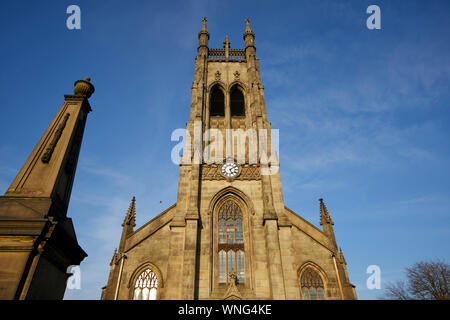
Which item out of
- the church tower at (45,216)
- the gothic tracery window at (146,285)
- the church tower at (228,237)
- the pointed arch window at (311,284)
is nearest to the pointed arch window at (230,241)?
the church tower at (228,237)

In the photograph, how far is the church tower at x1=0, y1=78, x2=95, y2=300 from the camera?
4.26 metres

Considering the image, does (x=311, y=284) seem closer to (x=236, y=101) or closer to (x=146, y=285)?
(x=146, y=285)

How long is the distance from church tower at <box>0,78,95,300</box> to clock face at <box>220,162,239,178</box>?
1490 cm

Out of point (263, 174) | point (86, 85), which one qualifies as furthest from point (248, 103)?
point (86, 85)

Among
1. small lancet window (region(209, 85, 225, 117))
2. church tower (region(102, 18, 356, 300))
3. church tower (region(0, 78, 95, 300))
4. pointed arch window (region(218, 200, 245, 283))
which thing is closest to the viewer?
church tower (region(0, 78, 95, 300))

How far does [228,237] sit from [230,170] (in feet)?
16.7

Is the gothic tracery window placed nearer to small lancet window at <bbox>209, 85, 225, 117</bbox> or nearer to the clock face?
the clock face

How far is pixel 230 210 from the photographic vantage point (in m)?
19.9

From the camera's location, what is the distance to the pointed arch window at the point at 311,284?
56.1 feet

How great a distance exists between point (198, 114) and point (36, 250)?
19554 millimetres

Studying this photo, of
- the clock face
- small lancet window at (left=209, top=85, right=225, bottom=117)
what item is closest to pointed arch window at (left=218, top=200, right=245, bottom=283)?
the clock face

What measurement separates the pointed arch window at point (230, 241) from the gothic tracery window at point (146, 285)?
4.05 meters

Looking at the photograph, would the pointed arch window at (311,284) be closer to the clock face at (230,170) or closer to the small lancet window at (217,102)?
the clock face at (230,170)
